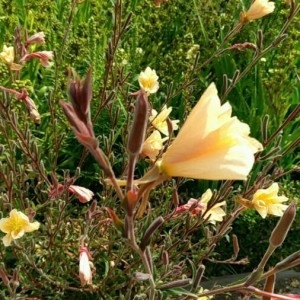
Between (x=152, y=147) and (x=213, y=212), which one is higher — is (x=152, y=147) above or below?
above

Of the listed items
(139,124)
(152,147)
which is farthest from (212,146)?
(152,147)

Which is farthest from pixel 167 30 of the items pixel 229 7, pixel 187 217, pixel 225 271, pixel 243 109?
pixel 187 217

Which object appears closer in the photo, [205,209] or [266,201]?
[266,201]

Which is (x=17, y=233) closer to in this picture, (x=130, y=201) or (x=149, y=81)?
(x=149, y=81)

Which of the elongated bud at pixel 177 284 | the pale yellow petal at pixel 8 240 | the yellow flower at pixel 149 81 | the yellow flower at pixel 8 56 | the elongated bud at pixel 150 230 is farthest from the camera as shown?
the yellow flower at pixel 149 81

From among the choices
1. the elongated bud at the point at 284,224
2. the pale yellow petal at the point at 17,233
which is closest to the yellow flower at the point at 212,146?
the elongated bud at the point at 284,224

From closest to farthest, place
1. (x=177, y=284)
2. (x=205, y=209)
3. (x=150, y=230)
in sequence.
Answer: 1. (x=150, y=230)
2. (x=177, y=284)
3. (x=205, y=209)

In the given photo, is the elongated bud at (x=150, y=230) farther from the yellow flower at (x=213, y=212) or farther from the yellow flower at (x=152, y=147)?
the yellow flower at (x=213, y=212)

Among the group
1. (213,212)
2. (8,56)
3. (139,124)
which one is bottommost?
(213,212)
